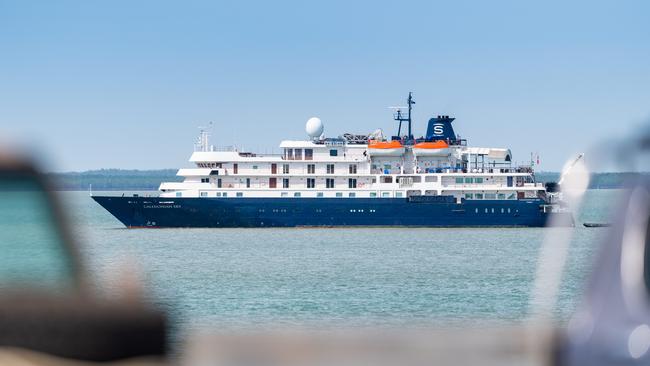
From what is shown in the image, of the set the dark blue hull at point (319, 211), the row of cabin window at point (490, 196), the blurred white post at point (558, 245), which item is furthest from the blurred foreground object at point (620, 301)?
the row of cabin window at point (490, 196)

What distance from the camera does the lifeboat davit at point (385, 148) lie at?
58.8m

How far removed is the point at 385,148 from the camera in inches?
2324

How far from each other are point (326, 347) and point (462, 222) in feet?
180

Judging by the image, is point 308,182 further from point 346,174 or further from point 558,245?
point 558,245

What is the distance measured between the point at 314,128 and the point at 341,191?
5637mm

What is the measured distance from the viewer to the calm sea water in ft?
72.7

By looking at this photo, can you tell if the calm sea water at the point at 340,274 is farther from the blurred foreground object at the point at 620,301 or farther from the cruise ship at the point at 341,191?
the blurred foreground object at the point at 620,301

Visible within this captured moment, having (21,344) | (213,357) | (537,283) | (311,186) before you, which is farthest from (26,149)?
(311,186)

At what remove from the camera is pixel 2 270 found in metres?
1.62

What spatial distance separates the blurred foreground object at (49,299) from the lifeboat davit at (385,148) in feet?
187

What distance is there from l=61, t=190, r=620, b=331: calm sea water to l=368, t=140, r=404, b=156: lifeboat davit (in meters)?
5.38

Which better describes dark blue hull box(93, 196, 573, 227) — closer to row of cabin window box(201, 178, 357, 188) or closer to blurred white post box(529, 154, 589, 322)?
row of cabin window box(201, 178, 357, 188)

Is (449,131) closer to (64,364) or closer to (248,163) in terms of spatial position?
(248,163)

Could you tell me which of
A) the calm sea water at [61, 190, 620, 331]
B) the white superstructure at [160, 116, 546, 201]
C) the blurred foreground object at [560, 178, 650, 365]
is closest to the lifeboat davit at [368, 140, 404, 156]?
the white superstructure at [160, 116, 546, 201]
